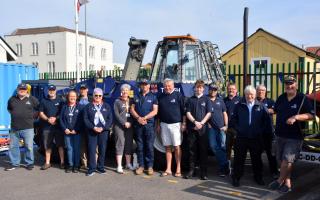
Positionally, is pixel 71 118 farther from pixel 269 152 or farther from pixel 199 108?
pixel 269 152

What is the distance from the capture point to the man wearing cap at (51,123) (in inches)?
295

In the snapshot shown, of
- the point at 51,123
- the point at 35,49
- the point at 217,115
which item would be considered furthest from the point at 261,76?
the point at 35,49

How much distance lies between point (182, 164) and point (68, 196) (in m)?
2.26

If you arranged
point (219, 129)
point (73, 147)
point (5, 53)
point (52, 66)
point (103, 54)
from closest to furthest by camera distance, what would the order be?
point (219, 129), point (73, 147), point (5, 53), point (52, 66), point (103, 54)

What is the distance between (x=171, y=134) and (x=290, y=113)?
2087 millimetres

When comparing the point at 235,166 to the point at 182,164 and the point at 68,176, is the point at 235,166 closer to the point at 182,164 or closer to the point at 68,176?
the point at 182,164

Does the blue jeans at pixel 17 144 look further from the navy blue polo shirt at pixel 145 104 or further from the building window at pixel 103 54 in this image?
the building window at pixel 103 54

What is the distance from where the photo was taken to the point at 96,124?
6.96 m

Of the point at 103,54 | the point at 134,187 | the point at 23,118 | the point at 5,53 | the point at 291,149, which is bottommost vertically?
the point at 134,187

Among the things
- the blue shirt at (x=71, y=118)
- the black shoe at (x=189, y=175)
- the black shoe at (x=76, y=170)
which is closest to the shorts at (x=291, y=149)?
the black shoe at (x=189, y=175)

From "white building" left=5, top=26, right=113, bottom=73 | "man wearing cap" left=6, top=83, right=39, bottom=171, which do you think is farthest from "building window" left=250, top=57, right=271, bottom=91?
"white building" left=5, top=26, right=113, bottom=73

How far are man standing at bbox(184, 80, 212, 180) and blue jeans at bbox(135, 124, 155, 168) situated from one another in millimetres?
725

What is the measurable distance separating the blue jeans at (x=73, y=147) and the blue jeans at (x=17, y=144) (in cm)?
79

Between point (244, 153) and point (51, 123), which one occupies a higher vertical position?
point (51, 123)
